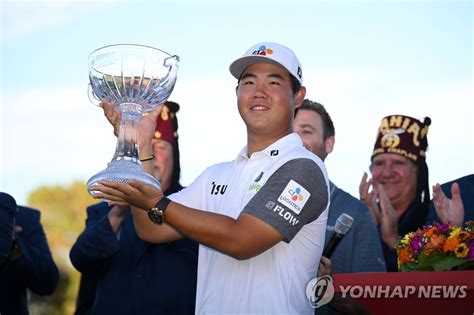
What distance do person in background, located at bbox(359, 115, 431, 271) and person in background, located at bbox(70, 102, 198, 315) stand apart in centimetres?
207

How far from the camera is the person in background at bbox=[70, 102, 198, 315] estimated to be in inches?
226

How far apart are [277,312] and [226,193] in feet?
2.32

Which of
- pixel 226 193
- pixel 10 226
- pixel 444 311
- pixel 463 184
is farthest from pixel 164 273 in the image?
pixel 444 311

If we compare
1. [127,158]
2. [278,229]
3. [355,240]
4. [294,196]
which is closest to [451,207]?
[355,240]

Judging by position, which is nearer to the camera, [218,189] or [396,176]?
[218,189]

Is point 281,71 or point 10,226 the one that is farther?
point 10,226

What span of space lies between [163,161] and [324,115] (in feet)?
4.44

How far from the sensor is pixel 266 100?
14.5ft

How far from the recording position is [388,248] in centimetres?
709

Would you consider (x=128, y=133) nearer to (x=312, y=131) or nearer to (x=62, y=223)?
(x=312, y=131)

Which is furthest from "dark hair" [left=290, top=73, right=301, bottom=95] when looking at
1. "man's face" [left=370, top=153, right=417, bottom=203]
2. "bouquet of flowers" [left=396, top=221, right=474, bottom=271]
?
"man's face" [left=370, top=153, right=417, bottom=203]

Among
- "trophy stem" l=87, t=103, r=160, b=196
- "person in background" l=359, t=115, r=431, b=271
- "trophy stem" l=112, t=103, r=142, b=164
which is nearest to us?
"trophy stem" l=87, t=103, r=160, b=196

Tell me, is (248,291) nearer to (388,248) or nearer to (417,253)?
(417,253)

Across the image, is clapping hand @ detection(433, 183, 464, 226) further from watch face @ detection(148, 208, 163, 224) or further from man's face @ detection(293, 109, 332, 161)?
watch face @ detection(148, 208, 163, 224)
